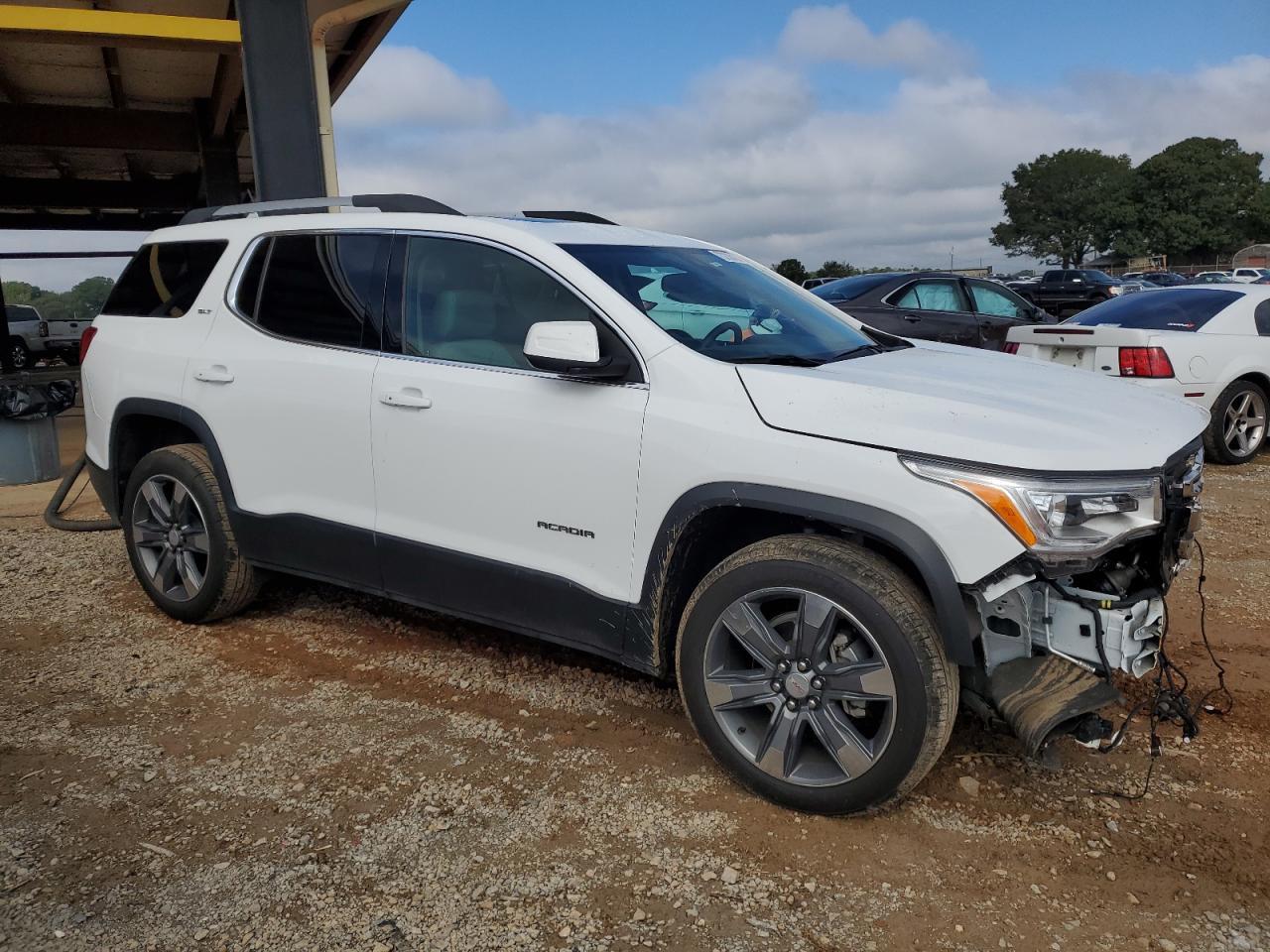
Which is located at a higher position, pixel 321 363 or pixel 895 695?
pixel 321 363

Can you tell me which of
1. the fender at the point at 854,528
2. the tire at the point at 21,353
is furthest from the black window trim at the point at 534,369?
the tire at the point at 21,353

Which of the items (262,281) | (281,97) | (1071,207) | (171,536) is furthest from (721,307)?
(1071,207)

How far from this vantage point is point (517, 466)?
129 inches

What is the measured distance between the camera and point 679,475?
2.96 meters

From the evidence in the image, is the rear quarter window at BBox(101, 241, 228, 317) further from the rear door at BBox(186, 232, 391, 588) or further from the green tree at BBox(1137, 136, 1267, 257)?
the green tree at BBox(1137, 136, 1267, 257)

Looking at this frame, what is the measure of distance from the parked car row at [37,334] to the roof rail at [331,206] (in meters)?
22.0

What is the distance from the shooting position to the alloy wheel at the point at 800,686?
8.95ft

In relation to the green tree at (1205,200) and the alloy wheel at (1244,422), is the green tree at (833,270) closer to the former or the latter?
the alloy wheel at (1244,422)

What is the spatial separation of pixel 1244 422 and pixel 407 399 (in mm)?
7367

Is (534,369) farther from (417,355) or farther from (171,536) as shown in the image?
(171,536)

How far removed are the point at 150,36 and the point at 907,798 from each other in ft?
25.9

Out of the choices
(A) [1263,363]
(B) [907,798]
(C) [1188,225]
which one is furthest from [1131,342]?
(C) [1188,225]

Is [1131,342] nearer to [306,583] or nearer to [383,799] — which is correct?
[306,583]

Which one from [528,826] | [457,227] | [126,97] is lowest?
[528,826]
